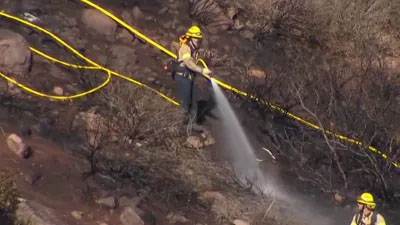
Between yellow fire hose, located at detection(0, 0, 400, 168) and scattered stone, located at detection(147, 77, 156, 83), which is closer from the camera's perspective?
yellow fire hose, located at detection(0, 0, 400, 168)

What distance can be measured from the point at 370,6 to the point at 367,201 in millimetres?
7513

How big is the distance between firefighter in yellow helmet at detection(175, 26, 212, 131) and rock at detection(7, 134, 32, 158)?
8.61 ft

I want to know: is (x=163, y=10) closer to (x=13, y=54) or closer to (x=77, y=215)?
(x=13, y=54)

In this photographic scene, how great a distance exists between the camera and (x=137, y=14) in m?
12.3

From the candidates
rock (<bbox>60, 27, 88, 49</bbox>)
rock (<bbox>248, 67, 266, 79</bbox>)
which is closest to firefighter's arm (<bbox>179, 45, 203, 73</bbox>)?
rock (<bbox>60, 27, 88, 49</bbox>)

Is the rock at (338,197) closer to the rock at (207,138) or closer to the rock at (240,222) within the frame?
the rock at (240,222)

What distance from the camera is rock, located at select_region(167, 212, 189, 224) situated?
8000 millimetres

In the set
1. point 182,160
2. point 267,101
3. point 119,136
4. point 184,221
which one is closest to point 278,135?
point 267,101

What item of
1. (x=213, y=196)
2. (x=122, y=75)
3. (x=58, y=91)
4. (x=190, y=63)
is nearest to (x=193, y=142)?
(x=190, y=63)

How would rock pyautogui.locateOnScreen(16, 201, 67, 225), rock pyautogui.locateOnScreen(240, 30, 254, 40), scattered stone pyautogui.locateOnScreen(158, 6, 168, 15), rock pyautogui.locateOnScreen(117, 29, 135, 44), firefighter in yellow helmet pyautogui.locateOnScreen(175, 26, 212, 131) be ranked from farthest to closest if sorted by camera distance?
rock pyautogui.locateOnScreen(240, 30, 254, 40) < scattered stone pyautogui.locateOnScreen(158, 6, 168, 15) < rock pyautogui.locateOnScreen(117, 29, 135, 44) < firefighter in yellow helmet pyautogui.locateOnScreen(175, 26, 212, 131) < rock pyautogui.locateOnScreen(16, 201, 67, 225)

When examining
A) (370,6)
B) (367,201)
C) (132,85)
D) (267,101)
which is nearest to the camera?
(367,201)

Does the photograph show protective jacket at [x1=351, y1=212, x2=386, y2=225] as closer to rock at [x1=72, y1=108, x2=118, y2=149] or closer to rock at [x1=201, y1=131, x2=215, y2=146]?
rock at [x1=72, y1=108, x2=118, y2=149]

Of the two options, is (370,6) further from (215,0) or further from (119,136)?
(119,136)

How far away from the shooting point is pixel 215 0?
44.1 ft
